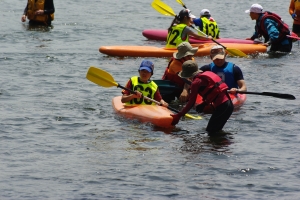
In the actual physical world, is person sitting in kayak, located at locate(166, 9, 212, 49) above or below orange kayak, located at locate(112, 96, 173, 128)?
above

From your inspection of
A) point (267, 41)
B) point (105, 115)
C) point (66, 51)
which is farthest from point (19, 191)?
point (267, 41)

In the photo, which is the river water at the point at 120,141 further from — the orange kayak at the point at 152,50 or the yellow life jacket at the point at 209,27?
the yellow life jacket at the point at 209,27

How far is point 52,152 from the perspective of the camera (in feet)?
30.6

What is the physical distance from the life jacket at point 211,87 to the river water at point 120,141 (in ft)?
2.08

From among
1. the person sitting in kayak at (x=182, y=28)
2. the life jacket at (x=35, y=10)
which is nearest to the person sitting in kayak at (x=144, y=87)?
the person sitting in kayak at (x=182, y=28)

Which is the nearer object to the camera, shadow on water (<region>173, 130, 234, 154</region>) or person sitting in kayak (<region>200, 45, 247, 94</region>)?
shadow on water (<region>173, 130, 234, 154</region>)

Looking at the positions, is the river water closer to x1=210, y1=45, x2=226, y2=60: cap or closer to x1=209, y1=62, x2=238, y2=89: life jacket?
x1=209, y1=62, x2=238, y2=89: life jacket

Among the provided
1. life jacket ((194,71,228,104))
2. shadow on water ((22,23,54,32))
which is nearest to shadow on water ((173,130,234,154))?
life jacket ((194,71,228,104))

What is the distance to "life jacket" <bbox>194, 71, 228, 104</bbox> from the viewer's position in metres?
9.36

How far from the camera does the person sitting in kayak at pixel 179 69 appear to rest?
37.2ft

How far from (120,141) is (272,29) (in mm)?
7363

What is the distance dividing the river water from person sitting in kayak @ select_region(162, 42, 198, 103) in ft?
2.61

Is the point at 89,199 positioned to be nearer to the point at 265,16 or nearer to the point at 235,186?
the point at 235,186

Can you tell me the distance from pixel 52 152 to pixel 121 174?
122 cm
